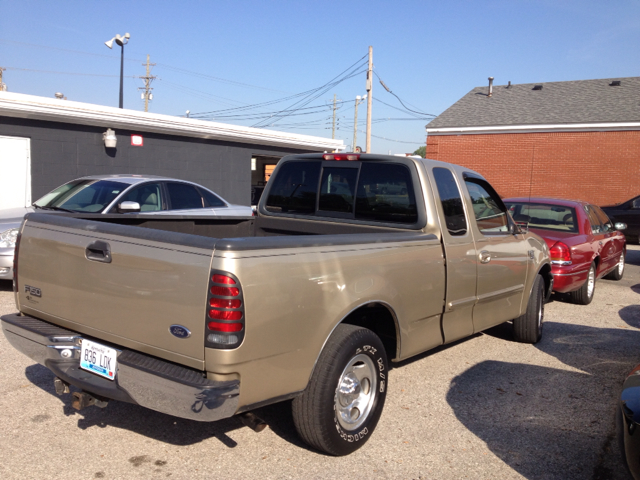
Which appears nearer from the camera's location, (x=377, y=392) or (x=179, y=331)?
(x=179, y=331)

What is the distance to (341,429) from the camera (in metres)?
3.51

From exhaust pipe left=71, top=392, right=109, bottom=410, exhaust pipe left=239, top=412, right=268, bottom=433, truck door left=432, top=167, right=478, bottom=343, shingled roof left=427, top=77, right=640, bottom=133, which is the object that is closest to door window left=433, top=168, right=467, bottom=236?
truck door left=432, top=167, right=478, bottom=343

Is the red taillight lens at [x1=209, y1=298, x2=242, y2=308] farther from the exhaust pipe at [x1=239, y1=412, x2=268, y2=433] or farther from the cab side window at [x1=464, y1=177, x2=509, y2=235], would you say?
the cab side window at [x1=464, y1=177, x2=509, y2=235]

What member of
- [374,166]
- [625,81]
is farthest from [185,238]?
[625,81]

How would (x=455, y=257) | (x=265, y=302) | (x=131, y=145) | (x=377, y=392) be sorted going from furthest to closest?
(x=131, y=145), (x=455, y=257), (x=377, y=392), (x=265, y=302)

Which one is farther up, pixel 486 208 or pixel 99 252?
pixel 486 208

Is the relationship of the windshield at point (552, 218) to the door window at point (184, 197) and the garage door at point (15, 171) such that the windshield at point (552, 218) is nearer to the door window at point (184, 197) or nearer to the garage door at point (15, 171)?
the door window at point (184, 197)

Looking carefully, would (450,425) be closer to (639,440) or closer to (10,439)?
(639,440)

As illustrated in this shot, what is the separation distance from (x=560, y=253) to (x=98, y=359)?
6302mm

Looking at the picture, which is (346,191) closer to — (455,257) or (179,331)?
(455,257)

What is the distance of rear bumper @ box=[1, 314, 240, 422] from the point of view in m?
2.78

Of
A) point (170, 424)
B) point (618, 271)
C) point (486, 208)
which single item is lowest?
point (170, 424)

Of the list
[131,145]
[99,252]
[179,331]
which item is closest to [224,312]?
[179,331]

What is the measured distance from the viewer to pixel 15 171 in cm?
1316
